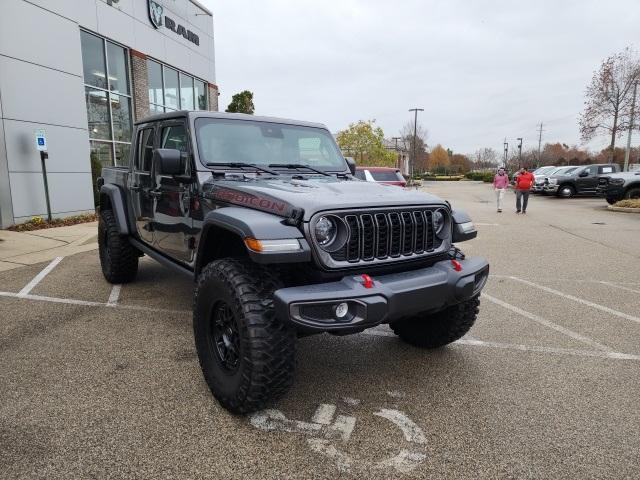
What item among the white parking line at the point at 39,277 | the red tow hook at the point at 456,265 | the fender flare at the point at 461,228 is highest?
the fender flare at the point at 461,228

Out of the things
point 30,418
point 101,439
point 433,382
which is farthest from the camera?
point 433,382

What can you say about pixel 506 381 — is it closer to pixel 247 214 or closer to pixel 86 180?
pixel 247 214

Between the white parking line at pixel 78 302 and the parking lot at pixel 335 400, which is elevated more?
the white parking line at pixel 78 302

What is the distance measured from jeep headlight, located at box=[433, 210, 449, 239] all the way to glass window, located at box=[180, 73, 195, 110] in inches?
630

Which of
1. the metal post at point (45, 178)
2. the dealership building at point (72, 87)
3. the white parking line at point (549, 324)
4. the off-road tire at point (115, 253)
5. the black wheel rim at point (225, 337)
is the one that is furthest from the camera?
the metal post at point (45, 178)

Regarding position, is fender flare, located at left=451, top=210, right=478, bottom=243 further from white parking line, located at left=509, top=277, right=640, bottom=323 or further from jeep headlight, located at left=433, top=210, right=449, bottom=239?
white parking line, located at left=509, top=277, right=640, bottom=323

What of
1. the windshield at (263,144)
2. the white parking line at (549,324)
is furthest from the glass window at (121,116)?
the white parking line at (549,324)

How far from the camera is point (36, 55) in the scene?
33.2ft

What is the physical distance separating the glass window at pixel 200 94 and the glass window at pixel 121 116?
447 cm

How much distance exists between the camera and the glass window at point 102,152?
41.5ft

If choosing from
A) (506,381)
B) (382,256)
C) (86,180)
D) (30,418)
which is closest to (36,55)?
(86,180)

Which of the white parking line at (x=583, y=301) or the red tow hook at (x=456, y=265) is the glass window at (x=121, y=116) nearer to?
the white parking line at (x=583, y=301)

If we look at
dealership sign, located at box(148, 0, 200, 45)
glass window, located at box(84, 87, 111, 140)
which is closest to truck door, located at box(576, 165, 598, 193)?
dealership sign, located at box(148, 0, 200, 45)

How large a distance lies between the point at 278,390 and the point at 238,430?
0.33 m
